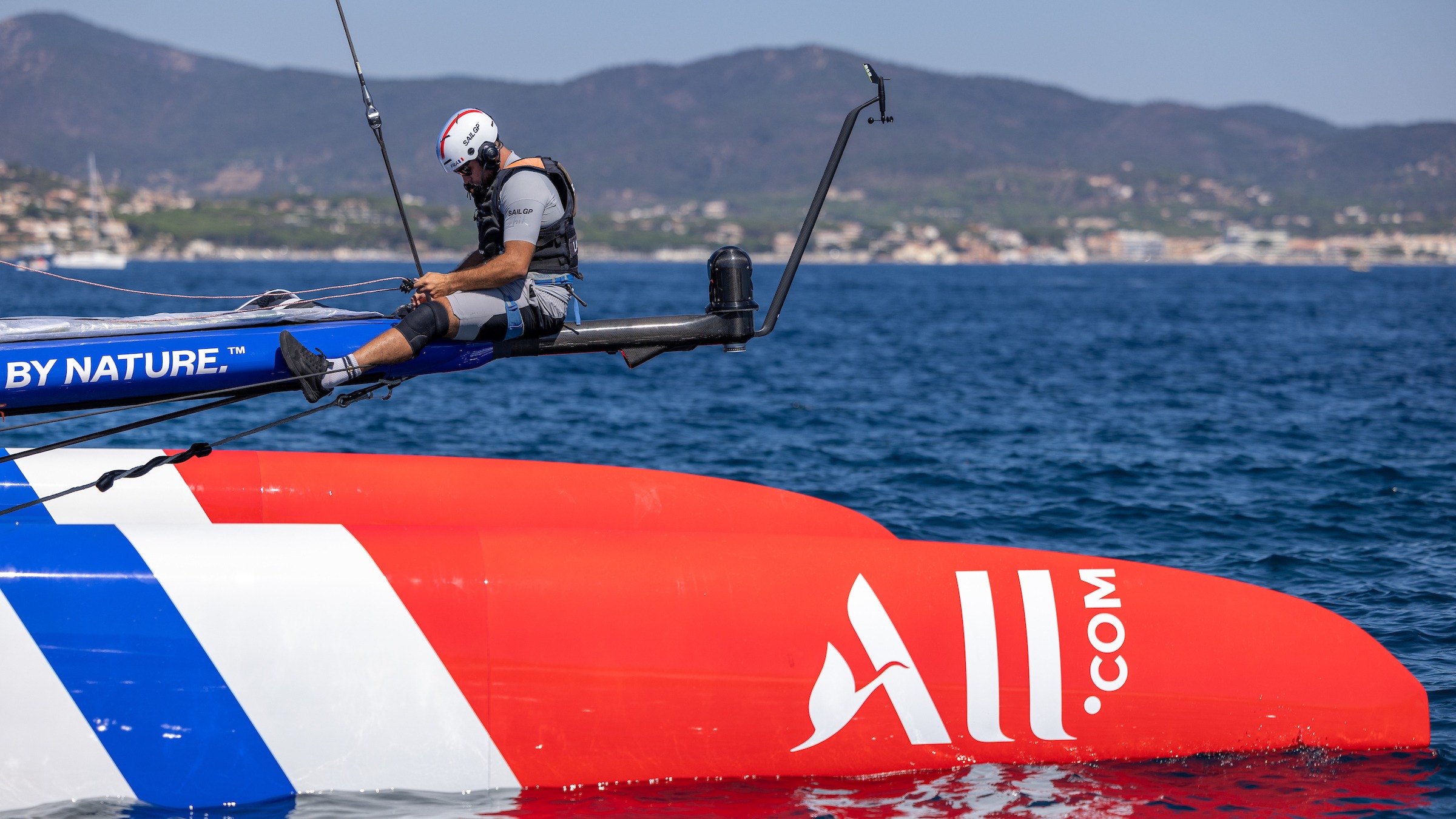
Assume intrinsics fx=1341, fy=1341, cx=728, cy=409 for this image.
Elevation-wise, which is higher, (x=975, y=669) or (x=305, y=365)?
(x=305, y=365)

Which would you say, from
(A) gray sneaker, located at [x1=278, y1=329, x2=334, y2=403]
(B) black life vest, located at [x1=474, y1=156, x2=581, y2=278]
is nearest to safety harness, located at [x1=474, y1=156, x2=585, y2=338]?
(B) black life vest, located at [x1=474, y1=156, x2=581, y2=278]

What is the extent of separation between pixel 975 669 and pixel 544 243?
9.60 feet

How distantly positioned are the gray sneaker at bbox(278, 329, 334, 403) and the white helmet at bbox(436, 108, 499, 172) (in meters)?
1.09

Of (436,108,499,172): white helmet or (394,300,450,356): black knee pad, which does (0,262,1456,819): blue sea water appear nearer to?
(394,300,450,356): black knee pad

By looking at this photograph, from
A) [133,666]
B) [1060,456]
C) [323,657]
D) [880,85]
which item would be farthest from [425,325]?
[1060,456]

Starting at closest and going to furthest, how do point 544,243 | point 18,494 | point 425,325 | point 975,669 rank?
1. point 425,325
2. point 544,243
3. point 975,669
4. point 18,494

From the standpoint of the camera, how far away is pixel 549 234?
6.33 meters

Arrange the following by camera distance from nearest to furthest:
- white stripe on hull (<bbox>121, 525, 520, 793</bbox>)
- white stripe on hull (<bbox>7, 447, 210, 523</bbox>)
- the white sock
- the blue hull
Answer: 1. the blue hull
2. the white sock
3. white stripe on hull (<bbox>121, 525, 520, 793</bbox>)
4. white stripe on hull (<bbox>7, 447, 210, 523</bbox>)

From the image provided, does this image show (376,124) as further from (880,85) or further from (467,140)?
(880,85)

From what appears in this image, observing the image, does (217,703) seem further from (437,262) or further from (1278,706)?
(437,262)

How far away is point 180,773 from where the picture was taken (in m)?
5.84

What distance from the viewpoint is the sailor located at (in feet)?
18.9

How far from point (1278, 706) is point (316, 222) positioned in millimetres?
194307

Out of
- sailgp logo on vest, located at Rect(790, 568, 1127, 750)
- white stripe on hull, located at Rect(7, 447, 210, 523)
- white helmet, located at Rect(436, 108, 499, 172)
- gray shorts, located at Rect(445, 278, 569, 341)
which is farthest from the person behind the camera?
white stripe on hull, located at Rect(7, 447, 210, 523)
